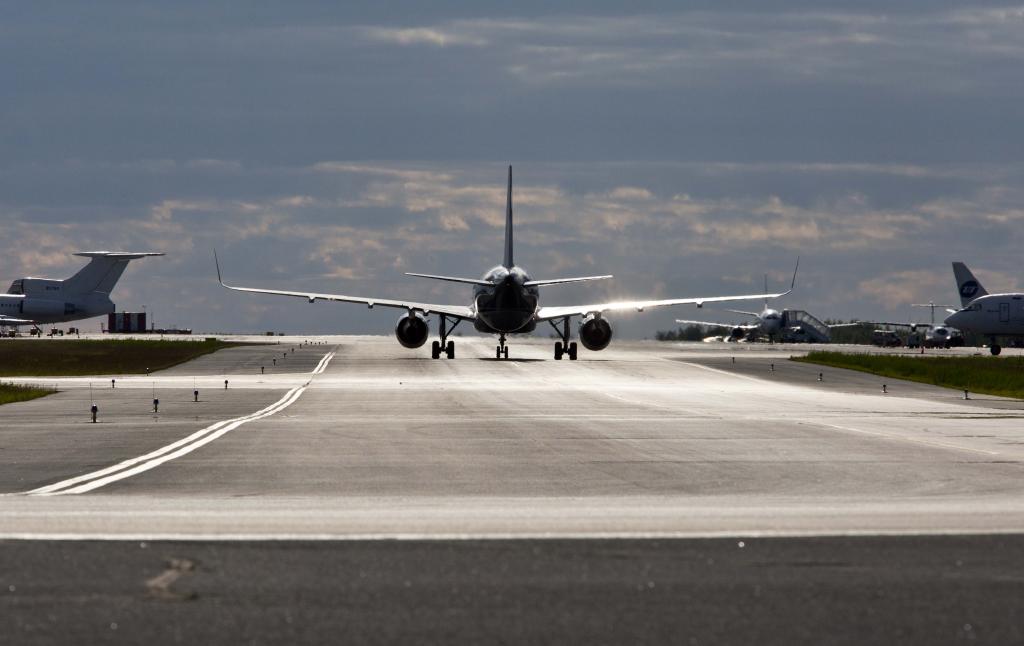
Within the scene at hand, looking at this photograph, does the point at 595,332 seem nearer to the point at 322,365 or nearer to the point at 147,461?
the point at 322,365

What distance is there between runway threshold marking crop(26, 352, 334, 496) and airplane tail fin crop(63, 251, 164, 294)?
137203 mm

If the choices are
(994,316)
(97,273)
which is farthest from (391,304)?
(97,273)

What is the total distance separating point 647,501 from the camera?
1628 centimetres

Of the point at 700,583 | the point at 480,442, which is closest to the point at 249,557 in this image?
the point at 700,583

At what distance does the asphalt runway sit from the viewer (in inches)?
361

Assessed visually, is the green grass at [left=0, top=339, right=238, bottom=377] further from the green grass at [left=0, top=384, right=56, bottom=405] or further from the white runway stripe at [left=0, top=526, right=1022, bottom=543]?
the white runway stripe at [left=0, top=526, right=1022, bottom=543]

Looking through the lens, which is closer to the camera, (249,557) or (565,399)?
(249,557)

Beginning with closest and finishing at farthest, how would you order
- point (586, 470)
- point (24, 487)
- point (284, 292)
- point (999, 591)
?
point (999, 591)
point (24, 487)
point (586, 470)
point (284, 292)

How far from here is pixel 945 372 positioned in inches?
2606

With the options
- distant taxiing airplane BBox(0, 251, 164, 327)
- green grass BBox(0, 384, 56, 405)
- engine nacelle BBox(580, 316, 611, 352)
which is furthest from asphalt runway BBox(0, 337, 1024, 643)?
distant taxiing airplane BBox(0, 251, 164, 327)

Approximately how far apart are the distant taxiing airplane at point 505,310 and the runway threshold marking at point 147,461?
35633mm

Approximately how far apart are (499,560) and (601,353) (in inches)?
3188

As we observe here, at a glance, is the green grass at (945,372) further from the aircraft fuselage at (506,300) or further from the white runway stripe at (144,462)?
the white runway stripe at (144,462)

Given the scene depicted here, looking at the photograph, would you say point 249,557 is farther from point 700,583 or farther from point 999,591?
point 999,591
